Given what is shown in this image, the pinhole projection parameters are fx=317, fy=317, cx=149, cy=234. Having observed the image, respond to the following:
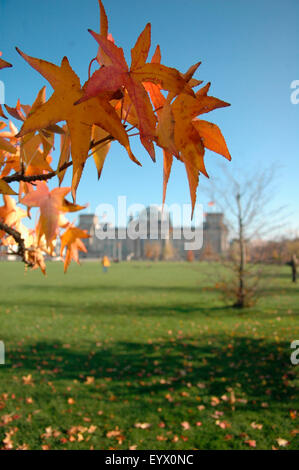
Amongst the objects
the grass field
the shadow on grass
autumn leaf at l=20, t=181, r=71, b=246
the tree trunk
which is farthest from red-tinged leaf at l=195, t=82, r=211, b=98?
the tree trunk

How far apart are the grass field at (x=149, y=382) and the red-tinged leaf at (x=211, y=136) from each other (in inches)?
122

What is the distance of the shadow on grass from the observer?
161 inches

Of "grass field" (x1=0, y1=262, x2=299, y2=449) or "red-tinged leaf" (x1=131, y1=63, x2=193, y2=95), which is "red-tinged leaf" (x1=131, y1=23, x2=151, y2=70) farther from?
"grass field" (x1=0, y1=262, x2=299, y2=449)

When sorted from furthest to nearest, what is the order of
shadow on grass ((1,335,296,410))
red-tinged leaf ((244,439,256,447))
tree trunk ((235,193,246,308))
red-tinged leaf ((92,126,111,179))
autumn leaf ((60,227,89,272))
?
tree trunk ((235,193,246,308)), shadow on grass ((1,335,296,410)), red-tinged leaf ((244,439,256,447)), autumn leaf ((60,227,89,272)), red-tinged leaf ((92,126,111,179))

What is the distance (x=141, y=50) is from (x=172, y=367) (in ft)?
17.1

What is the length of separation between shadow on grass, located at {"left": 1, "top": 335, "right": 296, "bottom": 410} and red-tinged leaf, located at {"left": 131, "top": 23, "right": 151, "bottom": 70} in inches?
157

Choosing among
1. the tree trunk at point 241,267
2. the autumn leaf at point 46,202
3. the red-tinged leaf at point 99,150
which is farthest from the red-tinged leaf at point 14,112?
the tree trunk at point 241,267

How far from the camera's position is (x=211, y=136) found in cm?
43

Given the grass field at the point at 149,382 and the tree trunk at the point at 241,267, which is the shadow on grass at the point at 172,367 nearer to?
the grass field at the point at 149,382

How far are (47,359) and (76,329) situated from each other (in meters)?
2.22

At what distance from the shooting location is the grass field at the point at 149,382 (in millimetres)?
3049

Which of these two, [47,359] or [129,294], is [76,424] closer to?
[47,359]
